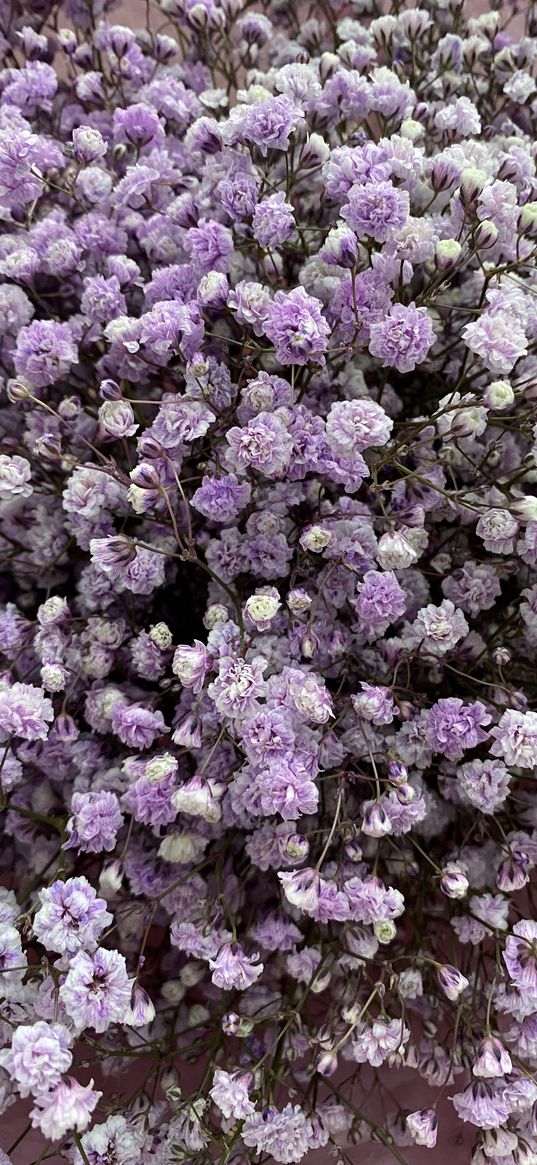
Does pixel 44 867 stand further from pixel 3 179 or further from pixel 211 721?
pixel 3 179

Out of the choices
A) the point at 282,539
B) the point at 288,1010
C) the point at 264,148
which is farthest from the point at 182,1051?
the point at 264,148

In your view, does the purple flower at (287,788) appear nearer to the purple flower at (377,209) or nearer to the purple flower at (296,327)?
the purple flower at (296,327)

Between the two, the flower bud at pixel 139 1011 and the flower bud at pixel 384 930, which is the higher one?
the flower bud at pixel 384 930

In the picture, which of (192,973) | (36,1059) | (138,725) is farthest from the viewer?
(192,973)

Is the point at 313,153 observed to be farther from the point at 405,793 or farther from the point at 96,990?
the point at 96,990

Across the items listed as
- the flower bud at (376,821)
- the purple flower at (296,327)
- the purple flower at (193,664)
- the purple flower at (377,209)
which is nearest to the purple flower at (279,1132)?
the flower bud at (376,821)

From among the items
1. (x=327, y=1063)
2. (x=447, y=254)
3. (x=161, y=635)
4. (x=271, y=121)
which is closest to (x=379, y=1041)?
(x=327, y=1063)

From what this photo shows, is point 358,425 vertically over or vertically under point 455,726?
over
